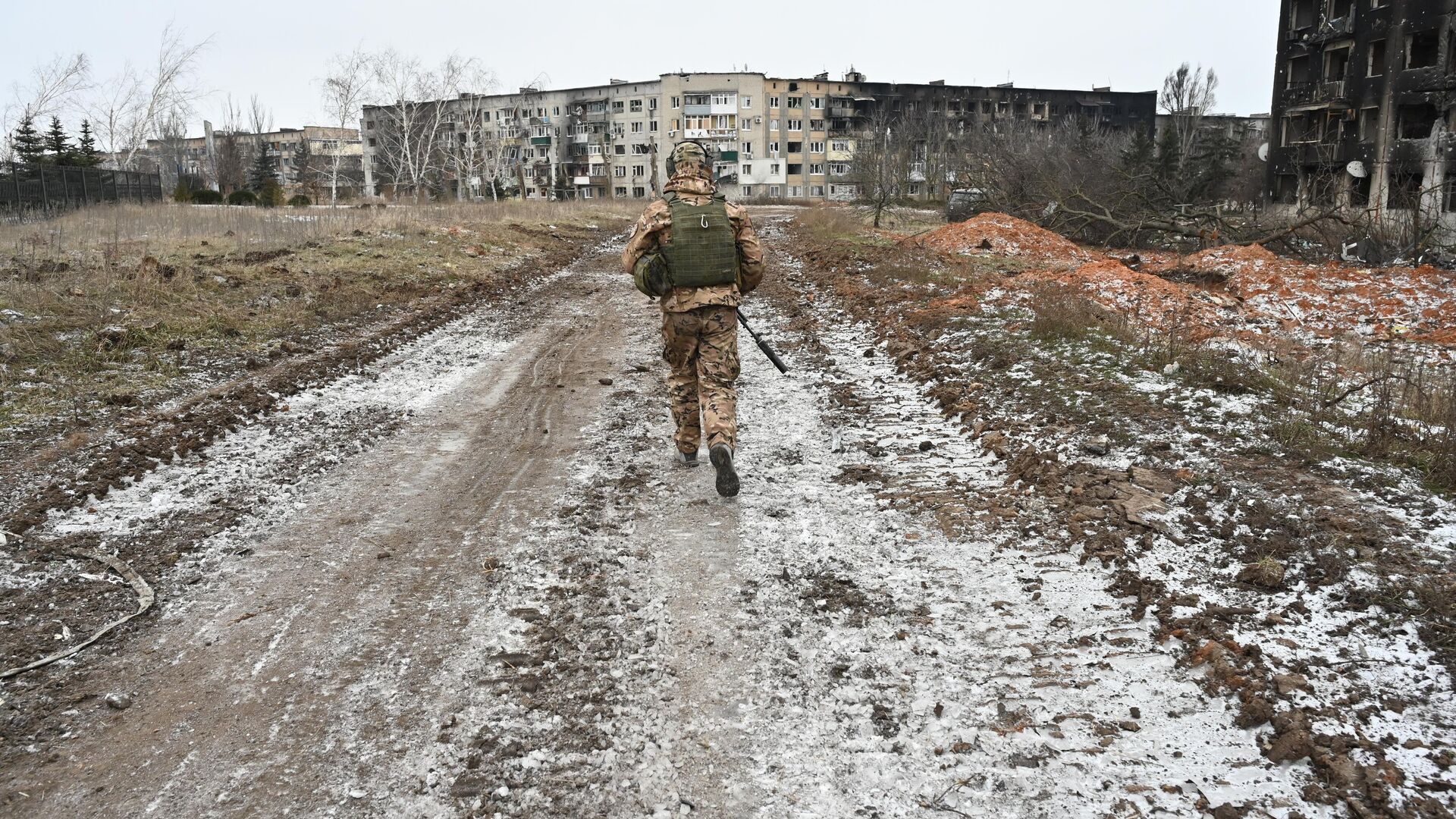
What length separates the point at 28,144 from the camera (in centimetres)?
4116

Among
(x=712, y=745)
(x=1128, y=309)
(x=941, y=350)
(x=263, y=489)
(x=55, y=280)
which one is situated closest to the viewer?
(x=712, y=745)

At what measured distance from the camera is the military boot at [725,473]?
17.6 ft

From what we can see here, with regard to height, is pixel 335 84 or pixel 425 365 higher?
pixel 335 84

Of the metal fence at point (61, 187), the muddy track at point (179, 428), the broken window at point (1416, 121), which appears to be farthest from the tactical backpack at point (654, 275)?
the broken window at point (1416, 121)

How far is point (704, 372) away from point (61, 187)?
3658 cm

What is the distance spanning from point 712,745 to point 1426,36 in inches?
1691

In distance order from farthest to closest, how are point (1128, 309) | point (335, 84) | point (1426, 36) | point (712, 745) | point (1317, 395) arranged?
1. point (335, 84)
2. point (1426, 36)
3. point (1128, 309)
4. point (1317, 395)
5. point (712, 745)

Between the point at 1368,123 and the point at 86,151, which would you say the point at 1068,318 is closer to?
the point at 1368,123

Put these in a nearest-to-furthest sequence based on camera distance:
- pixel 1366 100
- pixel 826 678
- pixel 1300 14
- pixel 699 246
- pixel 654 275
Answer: pixel 826 678 < pixel 699 246 < pixel 654 275 < pixel 1366 100 < pixel 1300 14

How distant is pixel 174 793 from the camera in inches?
110

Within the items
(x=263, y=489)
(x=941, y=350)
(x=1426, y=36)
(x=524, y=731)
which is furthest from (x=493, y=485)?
(x=1426, y=36)

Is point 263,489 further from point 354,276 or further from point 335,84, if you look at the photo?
point 335,84

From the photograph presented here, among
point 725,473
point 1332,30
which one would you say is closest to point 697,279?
point 725,473

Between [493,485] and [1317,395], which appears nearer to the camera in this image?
[493,485]
